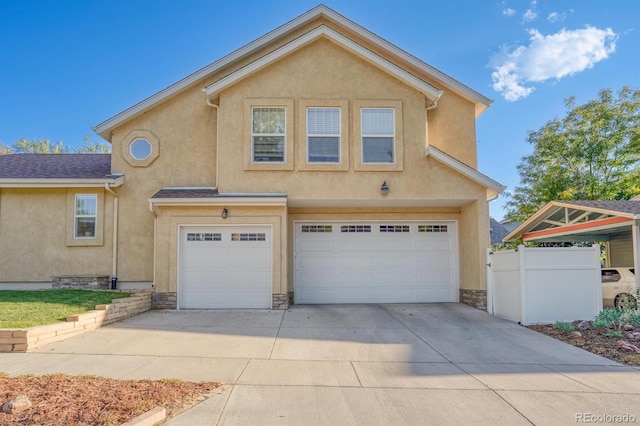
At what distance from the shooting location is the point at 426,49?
15.2 metres

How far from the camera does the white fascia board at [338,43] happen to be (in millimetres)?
11852

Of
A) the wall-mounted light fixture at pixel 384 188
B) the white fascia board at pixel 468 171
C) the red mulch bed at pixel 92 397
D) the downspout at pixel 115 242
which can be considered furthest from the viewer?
the downspout at pixel 115 242

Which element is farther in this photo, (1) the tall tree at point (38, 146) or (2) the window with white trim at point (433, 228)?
(1) the tall tree at point (38, 146)

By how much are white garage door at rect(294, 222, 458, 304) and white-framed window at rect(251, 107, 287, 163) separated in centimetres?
249

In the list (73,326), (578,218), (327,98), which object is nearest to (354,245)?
(327,98)

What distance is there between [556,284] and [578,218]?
490 centimetres

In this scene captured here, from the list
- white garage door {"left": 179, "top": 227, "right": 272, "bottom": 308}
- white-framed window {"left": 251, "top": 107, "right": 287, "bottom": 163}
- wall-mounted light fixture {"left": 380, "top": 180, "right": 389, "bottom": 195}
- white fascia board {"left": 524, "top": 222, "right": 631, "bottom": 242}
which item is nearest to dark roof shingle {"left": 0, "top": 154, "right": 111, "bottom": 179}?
white garage door {"left": 179, "top": 227, "right": 272, "bottom": 308}

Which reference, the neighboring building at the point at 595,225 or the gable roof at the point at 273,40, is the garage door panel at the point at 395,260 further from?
the gable roof at the point at 273,40

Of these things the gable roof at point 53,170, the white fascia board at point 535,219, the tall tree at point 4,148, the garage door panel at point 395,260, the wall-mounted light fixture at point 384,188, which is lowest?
the garage door panel at point 395,260

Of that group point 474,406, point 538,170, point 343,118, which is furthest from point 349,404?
point 538,170

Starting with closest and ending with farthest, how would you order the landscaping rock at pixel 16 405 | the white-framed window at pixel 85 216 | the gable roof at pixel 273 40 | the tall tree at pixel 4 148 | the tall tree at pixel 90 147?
the landscaping rock at pixel 16 405
the gable roof at pixel 273 40
the white-framed window at pixel 85 216
the tall tree at pixel 4 148
the tall tree at pixel 90 147

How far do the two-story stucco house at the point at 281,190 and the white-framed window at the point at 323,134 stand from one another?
4cm

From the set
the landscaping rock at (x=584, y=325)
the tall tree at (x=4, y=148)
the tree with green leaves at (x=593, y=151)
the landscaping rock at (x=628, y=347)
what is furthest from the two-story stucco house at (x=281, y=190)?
the tall tree at (x=4, y=148)

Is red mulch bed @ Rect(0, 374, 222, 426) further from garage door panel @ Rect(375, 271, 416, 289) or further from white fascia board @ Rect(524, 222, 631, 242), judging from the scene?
white fascia board @ Rect(524, 222, 631, 242)
